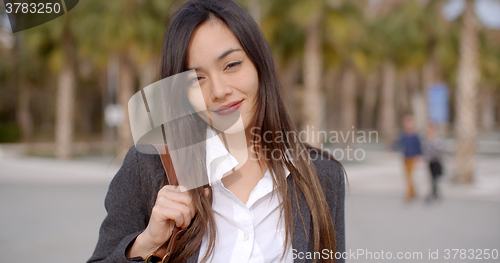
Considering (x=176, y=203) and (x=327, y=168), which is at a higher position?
(x=327, y=168)

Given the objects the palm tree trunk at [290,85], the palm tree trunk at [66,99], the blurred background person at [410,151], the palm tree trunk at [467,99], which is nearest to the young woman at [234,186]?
the palm tree trunk at [290,85]

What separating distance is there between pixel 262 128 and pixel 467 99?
10631 mm

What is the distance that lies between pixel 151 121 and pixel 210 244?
0.44m

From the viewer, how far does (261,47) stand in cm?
149

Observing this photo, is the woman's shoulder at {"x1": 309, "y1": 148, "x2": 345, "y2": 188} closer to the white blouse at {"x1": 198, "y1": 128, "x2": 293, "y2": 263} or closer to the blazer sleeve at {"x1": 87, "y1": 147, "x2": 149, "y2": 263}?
the white blouse at {"x1": 198, "y1": 128, "x2": 293, "y2": 263}

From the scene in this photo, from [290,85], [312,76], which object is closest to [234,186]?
[312,76]

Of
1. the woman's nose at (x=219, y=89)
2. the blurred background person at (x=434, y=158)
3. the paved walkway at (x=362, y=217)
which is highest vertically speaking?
the blurred background person at (x=434, y=158)

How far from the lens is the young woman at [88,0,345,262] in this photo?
1.34 m

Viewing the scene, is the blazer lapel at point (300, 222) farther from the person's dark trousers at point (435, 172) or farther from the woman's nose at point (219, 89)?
the person's dark trousers at point (435, 172)

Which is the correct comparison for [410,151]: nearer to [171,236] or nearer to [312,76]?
[312,76]

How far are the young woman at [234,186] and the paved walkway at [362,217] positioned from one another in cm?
175

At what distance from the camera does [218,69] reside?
1.38m

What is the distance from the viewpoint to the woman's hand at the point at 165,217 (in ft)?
3.75

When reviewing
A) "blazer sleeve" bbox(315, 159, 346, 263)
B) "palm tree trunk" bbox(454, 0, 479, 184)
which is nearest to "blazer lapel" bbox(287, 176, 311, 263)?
"blazer sleeve" bbox(315, 159, 346, 263)
